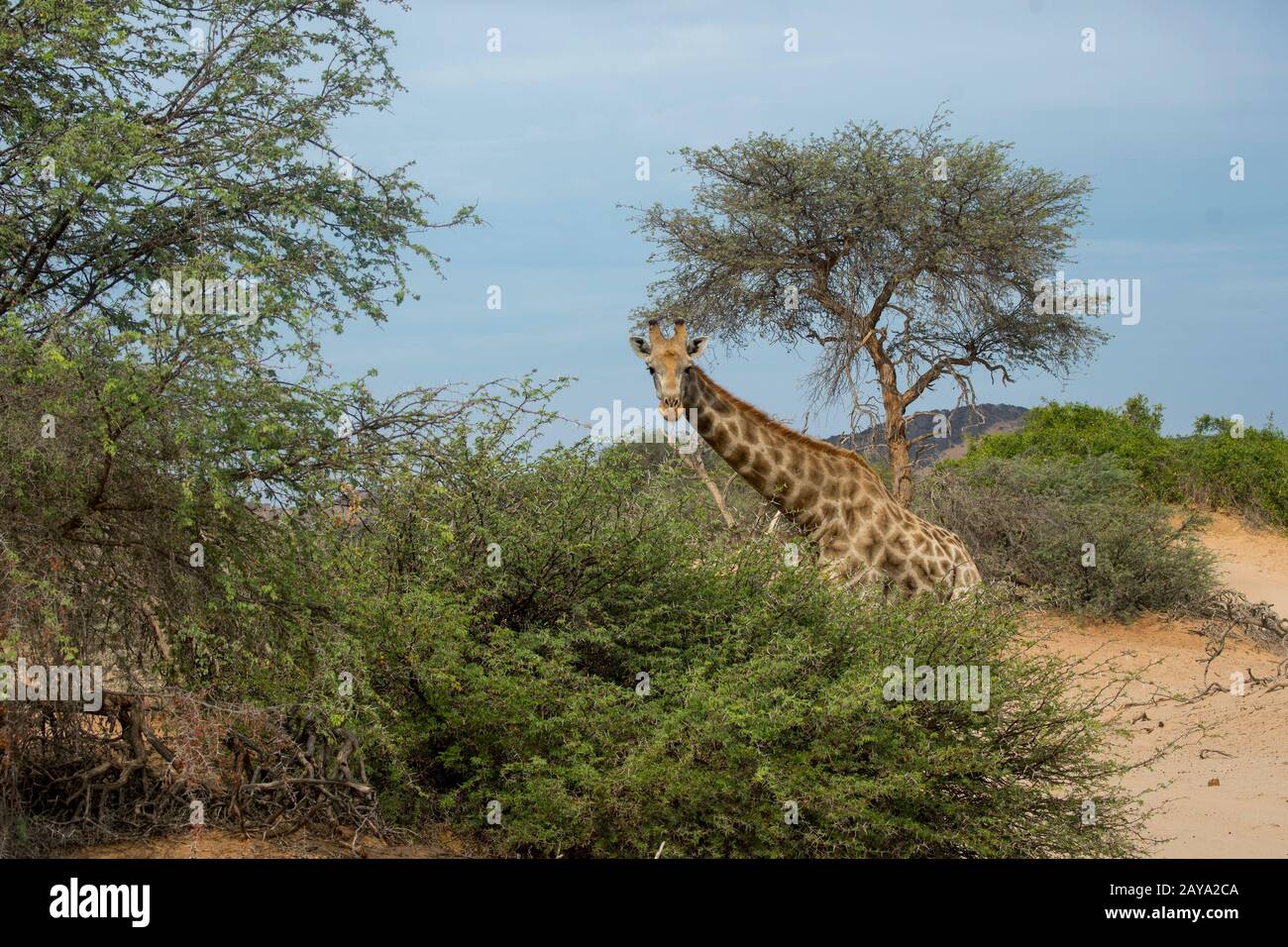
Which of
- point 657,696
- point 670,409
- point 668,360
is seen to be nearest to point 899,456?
point 668,360

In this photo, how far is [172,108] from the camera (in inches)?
433

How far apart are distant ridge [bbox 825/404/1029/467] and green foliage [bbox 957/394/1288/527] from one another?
113cm

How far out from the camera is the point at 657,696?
7852 mm

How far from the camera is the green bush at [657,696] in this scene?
280 inches

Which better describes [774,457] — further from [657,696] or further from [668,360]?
[657,696]

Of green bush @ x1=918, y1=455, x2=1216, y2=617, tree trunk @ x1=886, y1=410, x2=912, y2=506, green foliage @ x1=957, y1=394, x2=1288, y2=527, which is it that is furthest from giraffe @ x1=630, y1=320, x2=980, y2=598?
green foliage @ x1=957, y1=394, x2=1288, y2=527

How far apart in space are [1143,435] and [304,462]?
23251mm

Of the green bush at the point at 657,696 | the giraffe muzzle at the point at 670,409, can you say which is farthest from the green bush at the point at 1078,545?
the green bush at the point at 657,696

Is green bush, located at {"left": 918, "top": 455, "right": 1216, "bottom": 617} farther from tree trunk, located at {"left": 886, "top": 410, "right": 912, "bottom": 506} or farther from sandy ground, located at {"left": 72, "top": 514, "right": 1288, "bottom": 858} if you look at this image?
sandy ground, located at {"left": 72, "top": 514, "right": 1288, "bottom": 858}

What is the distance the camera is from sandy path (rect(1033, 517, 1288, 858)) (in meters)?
8.97

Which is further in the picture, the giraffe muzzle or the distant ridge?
the distant ridge
